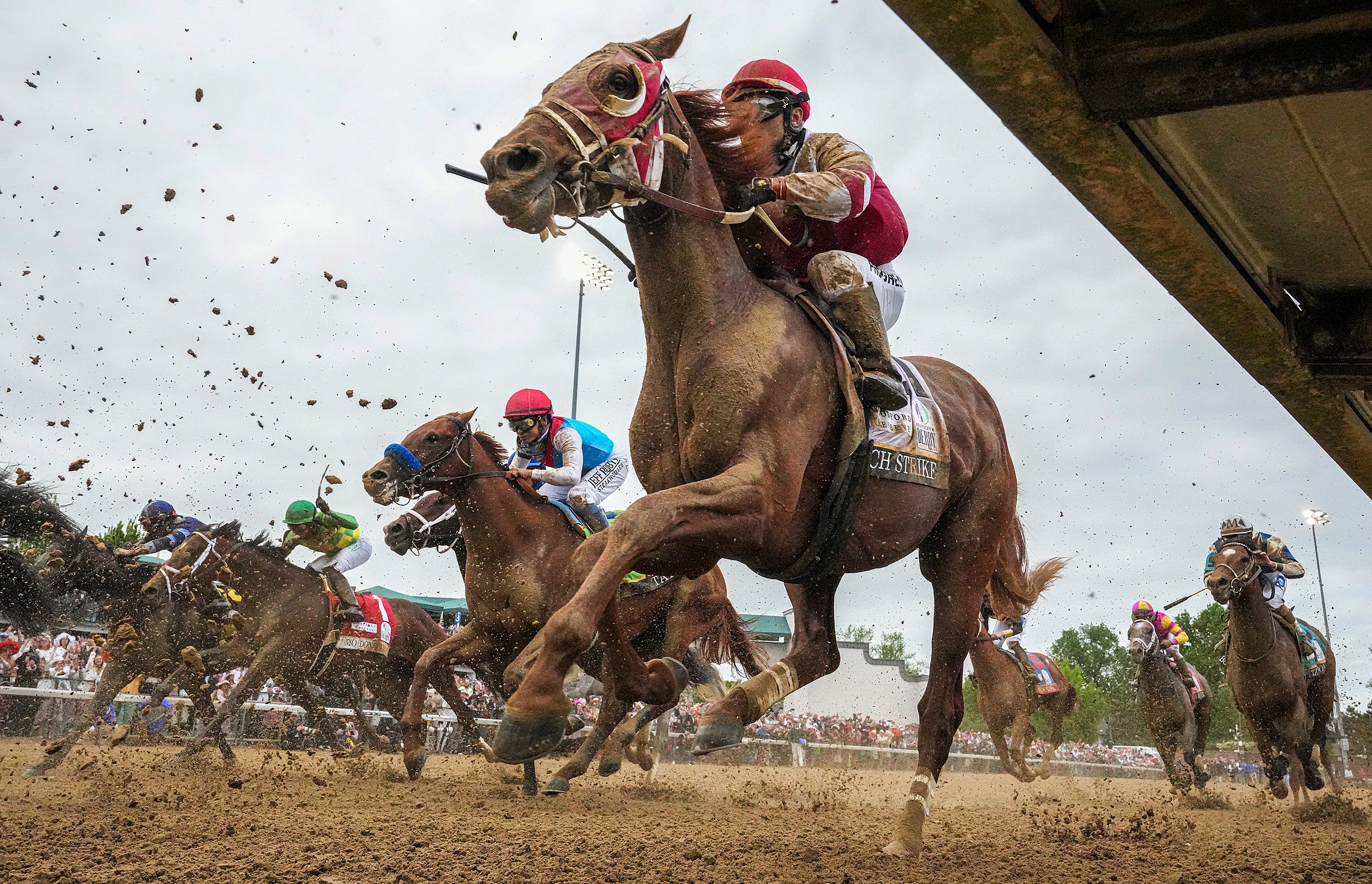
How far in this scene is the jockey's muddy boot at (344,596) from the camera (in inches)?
416

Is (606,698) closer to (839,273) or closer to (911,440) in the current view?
(911,440)

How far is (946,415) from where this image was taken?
527 cm

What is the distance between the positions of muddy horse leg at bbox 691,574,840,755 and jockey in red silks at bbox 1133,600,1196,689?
918 cm

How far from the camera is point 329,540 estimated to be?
11.0 m

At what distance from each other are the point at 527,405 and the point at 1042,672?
9.96 meters

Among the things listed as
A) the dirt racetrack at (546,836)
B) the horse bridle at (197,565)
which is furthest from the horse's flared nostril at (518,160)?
the horse bridle at (197,565)

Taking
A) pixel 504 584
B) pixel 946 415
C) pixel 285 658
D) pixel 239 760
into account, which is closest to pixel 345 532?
pixel 285 658

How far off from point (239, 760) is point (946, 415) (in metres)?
9.24

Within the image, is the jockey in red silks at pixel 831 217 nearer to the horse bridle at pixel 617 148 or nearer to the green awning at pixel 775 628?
the horse bridle at pixel 617 148

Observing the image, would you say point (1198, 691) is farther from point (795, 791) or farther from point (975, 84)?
point (975, 84)

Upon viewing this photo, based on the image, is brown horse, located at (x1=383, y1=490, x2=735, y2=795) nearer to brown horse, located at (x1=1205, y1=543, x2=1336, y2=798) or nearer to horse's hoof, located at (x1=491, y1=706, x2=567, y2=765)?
horse's hoof, located at (x1=491, y1=706, x2=567, y2=765)

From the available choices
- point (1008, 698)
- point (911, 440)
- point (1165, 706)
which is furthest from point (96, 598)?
point (1165, 706)

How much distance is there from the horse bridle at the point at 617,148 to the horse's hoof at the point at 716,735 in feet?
6.78

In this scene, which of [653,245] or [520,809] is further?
[520,809]
